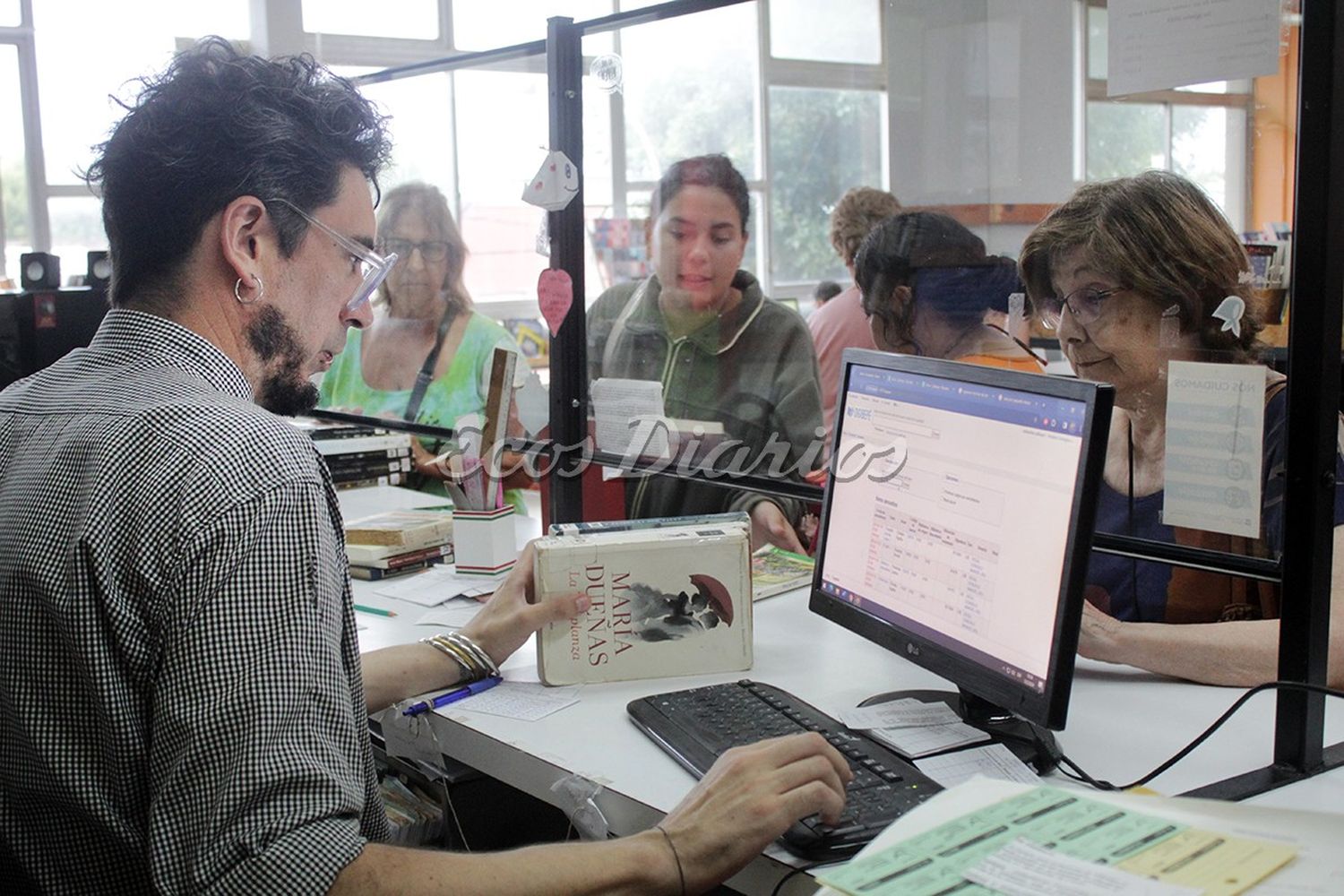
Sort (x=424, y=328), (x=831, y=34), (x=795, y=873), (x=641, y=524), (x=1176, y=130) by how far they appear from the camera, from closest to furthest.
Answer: (x=795, y=873) < (x=1176, y=130) < (x=641, y=524) < (x=424, y=328) < (x=831, y=34)

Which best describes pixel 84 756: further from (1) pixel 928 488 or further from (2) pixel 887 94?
(2) pixel 887 94

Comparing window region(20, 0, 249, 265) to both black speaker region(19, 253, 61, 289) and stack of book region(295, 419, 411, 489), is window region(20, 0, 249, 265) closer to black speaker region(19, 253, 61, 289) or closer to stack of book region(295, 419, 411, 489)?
black speaker region(19, 253, 61, 289)

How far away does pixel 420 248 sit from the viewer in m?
2.47

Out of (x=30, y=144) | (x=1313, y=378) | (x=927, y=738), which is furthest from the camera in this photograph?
(x=30, y=144)

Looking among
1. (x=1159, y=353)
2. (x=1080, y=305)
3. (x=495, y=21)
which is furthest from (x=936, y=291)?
(x=495, y=21)

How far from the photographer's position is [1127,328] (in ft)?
4.54

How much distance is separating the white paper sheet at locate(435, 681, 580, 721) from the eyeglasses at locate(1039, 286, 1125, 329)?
720 mm

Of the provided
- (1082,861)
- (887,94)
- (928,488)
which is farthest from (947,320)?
(1082,861)

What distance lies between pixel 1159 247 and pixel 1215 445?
24 centimetres

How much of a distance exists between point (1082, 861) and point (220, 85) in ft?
3.36

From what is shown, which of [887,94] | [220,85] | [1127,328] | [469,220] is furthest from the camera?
[469,220]

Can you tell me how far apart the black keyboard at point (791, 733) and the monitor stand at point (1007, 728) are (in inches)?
3.8

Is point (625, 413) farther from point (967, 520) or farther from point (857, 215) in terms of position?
point (967, 520)

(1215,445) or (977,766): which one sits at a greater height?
(1215,445)
